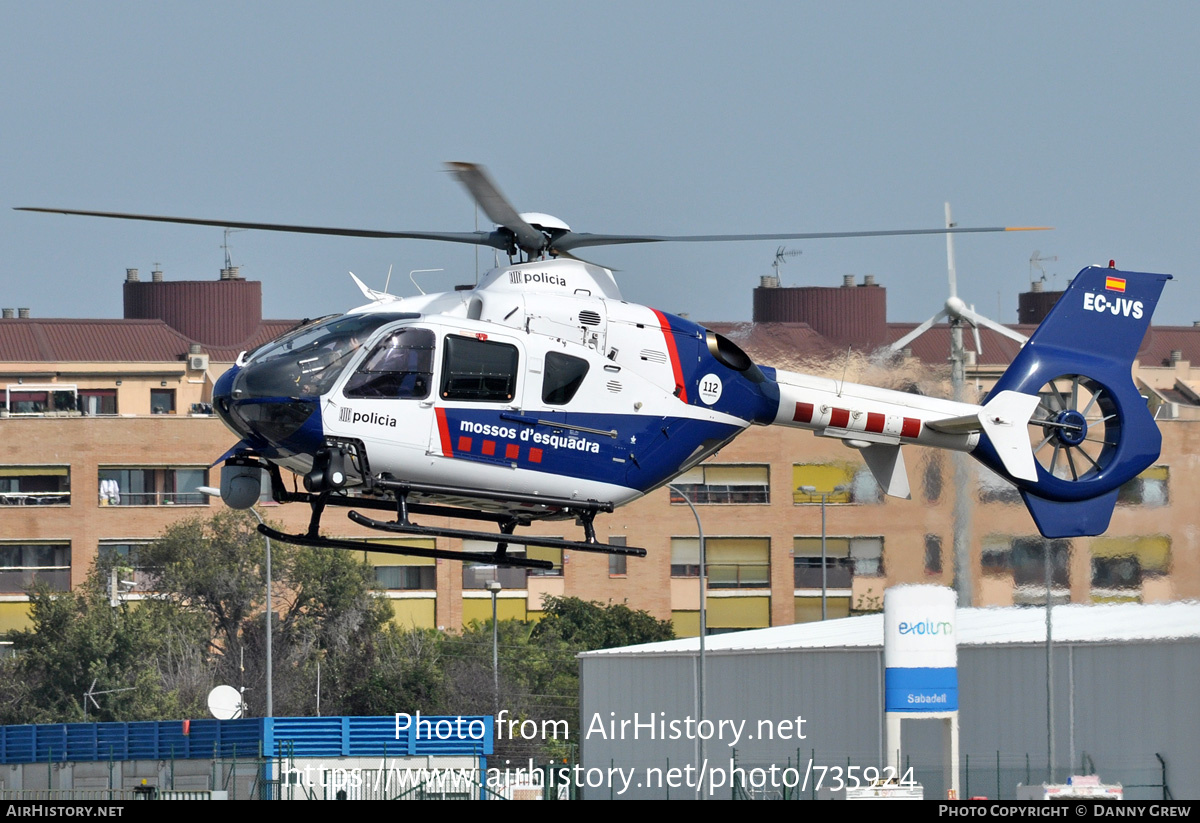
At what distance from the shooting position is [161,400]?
101000 mm

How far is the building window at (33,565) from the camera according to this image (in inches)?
3014

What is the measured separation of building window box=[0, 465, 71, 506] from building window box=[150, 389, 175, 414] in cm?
2277

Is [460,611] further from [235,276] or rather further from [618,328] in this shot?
[618,328]

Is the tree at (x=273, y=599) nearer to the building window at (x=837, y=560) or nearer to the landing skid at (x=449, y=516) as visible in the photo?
the building window at (x=837, y=560)

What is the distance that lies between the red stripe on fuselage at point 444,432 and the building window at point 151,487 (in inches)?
2275

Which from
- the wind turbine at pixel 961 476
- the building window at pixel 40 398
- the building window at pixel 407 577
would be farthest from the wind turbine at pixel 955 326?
the building window at pixel 40 398

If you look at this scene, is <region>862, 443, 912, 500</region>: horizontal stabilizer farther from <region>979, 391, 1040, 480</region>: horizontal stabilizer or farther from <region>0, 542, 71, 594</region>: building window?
<region>0, 542, 71, 594</region>: building window

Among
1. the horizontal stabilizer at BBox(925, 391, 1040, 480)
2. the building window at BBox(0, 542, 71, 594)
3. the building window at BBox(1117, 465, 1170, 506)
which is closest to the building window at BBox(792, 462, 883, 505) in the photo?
the building window at BBox(1117, 465, 1170, 506)

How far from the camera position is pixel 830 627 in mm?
46969
